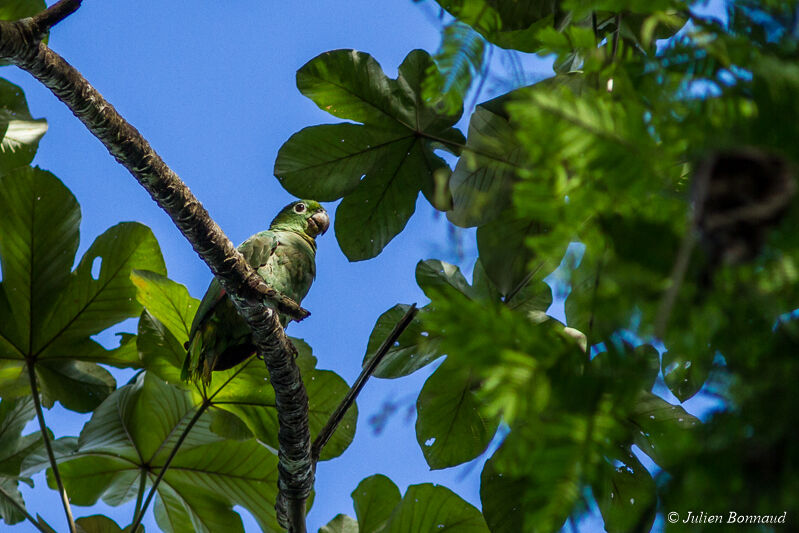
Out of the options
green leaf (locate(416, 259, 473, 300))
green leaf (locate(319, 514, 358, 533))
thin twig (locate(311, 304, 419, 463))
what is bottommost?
green leaf (locate(319, 514, 358, 533))

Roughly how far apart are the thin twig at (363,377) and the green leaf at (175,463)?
2.02ft

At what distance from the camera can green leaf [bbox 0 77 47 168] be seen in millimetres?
2178

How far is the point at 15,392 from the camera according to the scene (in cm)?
228

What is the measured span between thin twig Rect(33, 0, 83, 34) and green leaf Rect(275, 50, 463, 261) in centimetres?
68

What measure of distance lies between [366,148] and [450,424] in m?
0.93

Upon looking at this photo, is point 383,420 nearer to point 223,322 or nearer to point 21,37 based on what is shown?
point 21,37

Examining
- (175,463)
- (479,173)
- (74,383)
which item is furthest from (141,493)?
(479,173)

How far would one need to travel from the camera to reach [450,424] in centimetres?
182

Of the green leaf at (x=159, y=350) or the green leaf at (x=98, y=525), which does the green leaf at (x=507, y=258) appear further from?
the green leaf at (x=98, y=525)

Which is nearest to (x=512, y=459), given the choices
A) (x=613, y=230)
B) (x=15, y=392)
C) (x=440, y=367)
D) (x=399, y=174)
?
(x=613, y=230)

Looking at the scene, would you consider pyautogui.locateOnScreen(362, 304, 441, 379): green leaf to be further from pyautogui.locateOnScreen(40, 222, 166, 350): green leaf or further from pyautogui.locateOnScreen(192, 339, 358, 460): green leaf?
pyautogui.locateOnScreen(40, 222, 166, 350): green leaf

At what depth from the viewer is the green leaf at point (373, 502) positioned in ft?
7.09

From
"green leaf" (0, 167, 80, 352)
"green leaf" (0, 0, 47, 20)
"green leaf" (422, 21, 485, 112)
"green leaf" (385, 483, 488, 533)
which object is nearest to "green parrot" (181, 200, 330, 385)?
"green leaf" (0, 167, 80, 352)

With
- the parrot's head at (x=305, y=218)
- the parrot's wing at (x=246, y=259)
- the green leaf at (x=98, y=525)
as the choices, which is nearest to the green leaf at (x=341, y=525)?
the green leaf at (x=98, y=525)
